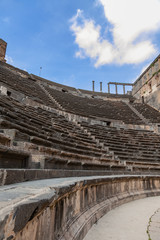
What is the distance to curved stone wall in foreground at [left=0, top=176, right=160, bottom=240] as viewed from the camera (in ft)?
3.40

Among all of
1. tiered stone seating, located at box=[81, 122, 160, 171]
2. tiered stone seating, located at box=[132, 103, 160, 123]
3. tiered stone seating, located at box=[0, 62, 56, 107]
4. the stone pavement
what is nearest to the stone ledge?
the stone pavement

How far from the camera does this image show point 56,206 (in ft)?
6.15

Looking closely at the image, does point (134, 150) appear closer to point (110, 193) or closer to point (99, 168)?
point (99, 168)

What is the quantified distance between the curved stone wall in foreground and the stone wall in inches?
977

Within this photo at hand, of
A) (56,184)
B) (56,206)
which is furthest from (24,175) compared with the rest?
(56,206)

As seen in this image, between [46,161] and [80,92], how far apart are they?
2837 cm

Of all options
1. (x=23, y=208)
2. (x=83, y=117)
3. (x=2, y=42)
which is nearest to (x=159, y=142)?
(x=83, y=117)

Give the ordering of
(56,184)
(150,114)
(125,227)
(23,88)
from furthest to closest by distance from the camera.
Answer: (150,114)
(23,88)
(125,227)
(56,184)

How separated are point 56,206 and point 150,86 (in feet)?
103

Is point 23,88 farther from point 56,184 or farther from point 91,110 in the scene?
point 56,184

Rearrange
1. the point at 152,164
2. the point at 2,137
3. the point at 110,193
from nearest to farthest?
the point at 2,137 → the point at 110,193 → the point at 152,164

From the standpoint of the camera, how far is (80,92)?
31.5 meters

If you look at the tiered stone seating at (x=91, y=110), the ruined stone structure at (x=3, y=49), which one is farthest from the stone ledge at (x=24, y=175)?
the ruined stone structure at (x=3, y=49)

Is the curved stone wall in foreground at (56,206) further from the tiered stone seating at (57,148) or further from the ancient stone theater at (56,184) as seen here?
the tiered stone seating at (57,148)
